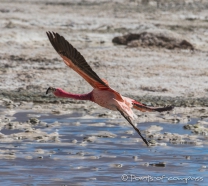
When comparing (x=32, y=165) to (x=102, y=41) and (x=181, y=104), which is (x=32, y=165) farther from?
(x=102, y=41)

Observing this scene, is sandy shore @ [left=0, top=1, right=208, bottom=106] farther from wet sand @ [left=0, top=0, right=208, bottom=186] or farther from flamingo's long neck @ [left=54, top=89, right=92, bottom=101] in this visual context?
flamingo's long neck @ [left=54, top=89, right=92, bottom=101]

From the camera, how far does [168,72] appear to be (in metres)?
15.7

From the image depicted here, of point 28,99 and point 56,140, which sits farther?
point 28,99

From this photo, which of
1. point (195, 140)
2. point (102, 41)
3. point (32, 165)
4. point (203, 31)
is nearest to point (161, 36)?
point (102, 41)

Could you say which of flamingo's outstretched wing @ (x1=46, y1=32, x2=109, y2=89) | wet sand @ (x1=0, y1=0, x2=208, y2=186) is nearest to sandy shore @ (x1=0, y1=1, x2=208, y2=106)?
wet sand @ (x1=0, y1=0, x2=208, y2=186)

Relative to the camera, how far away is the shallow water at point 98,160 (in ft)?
28.9

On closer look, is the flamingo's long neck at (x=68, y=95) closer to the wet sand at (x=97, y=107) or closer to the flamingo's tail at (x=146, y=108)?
the flamingo's tail at (x=146, y=108)

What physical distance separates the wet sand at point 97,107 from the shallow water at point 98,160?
0.04ft

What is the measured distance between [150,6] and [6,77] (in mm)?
13454

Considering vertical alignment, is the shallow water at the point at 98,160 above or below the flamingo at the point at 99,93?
below

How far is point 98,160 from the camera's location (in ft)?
31.6

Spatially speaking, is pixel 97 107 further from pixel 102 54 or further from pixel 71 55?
pixel 71 55

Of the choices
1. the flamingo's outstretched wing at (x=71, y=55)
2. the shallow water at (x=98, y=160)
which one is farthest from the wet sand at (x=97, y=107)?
the flamingo's outstretched wing at (x=71, y=55)

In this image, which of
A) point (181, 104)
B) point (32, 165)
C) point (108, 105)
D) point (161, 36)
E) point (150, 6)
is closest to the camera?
point (108, 105)
